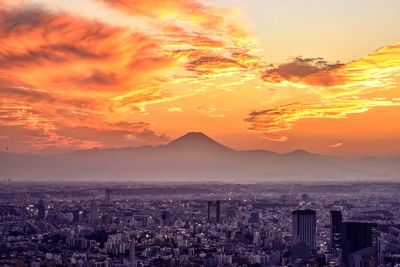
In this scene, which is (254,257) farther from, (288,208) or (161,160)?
(161,160)

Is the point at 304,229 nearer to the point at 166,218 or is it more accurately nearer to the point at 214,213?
the point at 166,218

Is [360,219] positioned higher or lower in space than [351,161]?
lower

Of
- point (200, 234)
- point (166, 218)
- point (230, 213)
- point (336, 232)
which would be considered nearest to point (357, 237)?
point (336, 232)

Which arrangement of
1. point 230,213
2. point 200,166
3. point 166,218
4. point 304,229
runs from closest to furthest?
point 304,229 < point 166,218 < point 230,213 < point 200,166

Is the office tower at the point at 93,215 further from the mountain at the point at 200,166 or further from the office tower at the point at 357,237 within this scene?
the mountain at the point at 200,166

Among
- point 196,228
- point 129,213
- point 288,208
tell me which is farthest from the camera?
point 288,208

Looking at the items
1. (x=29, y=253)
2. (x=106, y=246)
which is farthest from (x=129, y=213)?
(x=29, y=253)
